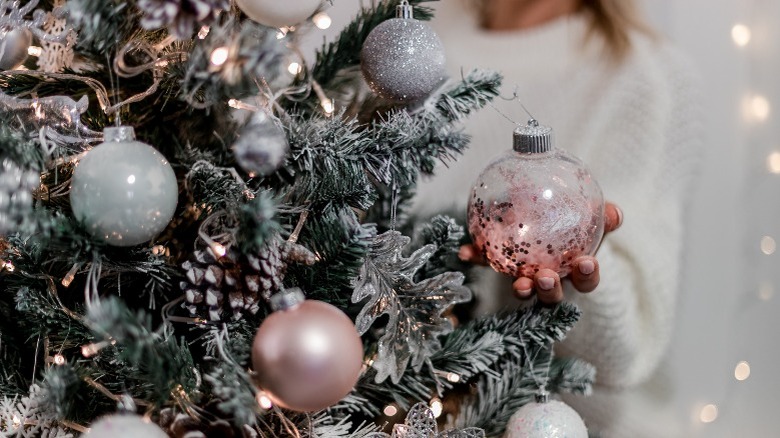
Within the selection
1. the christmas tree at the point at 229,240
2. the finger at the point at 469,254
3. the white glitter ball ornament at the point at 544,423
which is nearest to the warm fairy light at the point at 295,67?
the christmas tree at the point at 229,240

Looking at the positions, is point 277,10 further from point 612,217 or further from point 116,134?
point 612,217

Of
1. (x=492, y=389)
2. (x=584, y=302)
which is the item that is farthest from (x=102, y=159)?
(x=584, y=302)

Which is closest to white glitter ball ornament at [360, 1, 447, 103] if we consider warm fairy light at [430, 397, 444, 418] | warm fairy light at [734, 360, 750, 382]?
warm fairy light at [430, 397, 444, 418]

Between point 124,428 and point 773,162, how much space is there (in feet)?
3.09

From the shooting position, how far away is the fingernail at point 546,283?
591 mm

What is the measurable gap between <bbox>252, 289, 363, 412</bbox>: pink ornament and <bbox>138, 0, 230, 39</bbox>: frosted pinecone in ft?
0.55

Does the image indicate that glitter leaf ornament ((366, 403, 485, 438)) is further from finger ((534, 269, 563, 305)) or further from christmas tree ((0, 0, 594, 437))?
finger ((534, 269, 563, 305))

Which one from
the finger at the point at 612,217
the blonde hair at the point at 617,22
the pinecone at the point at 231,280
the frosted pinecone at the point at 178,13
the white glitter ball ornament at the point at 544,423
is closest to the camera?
the frosted pinecone at the point at 178,13

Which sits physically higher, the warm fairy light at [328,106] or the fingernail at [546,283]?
the warm fairy light at [328,106]

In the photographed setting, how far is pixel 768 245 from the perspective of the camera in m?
0.99

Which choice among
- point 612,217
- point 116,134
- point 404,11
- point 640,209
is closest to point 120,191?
point 116,134

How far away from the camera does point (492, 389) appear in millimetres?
609

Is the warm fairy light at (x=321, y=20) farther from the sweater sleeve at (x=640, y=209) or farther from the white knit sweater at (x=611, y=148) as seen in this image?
the sweater sleeve at (x=640, y=209)

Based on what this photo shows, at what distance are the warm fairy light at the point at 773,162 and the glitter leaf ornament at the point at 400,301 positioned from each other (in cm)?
65
